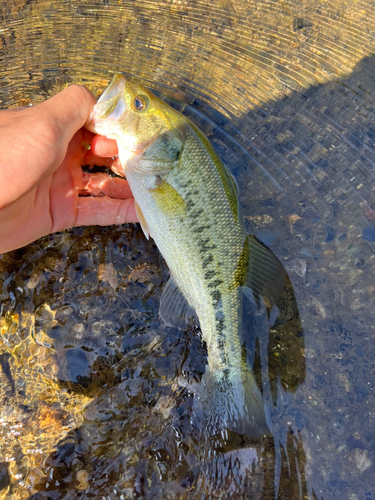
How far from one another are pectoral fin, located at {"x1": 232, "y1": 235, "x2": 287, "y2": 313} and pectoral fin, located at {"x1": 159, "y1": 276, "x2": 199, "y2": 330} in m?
0.41

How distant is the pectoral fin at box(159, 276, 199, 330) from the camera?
8.65ft

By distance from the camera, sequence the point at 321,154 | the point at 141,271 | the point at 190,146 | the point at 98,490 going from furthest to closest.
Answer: the point at 321,154 → the point at 141,271 → the point at 98,490 → the point at 190,146

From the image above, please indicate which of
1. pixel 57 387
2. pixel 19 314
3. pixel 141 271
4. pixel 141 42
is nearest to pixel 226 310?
pixel 141 271

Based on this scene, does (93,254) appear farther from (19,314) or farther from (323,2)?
(323,2)

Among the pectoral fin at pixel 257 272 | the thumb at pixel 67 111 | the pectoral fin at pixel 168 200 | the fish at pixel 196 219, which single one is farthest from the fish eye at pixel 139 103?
the pectoral fin at pixel 257 272

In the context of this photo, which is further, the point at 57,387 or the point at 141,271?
the point at 141,271

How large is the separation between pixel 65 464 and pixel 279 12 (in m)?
4.57

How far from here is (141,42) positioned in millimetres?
3541

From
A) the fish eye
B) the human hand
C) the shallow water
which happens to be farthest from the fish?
the shallow water

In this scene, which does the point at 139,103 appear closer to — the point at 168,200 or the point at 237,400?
the point at 168,200

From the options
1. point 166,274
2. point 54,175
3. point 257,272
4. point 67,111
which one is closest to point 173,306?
point 166,274

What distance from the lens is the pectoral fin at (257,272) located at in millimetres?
2518

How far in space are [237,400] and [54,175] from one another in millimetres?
2248

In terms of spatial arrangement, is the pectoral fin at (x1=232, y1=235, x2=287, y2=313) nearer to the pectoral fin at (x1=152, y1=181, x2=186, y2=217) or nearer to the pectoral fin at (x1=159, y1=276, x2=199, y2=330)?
the pectoral fin at (x1=159, y1=276, x2=199, y2=330)
